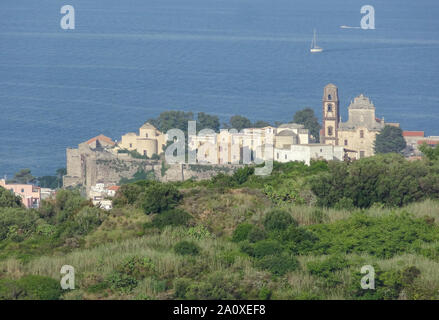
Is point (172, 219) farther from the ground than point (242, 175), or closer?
closer

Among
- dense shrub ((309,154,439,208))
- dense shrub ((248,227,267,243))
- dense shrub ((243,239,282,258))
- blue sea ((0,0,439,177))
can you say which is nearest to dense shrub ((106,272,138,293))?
dense shrub ((243,239,282,258))

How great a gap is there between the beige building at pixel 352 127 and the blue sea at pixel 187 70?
16505 millimetres

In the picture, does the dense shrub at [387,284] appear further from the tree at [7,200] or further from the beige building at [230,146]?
the beige building at [230,146]

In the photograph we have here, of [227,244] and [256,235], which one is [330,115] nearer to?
[256,235]

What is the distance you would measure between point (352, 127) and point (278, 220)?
55.4 m

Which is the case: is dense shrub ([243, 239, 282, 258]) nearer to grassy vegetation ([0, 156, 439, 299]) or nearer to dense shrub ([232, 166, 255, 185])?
grassy vegetation ([0, 156, 439, 299])

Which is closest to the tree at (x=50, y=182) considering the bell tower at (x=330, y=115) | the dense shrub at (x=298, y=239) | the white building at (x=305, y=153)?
the white building at (x=305, y=153)

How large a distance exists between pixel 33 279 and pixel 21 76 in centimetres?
11177

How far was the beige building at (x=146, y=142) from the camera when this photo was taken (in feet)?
229

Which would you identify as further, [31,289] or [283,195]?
[283,195]

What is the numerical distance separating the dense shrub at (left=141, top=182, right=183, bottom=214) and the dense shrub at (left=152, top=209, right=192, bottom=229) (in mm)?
392

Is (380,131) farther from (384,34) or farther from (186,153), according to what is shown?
(384,34)

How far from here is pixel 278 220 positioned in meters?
17.7

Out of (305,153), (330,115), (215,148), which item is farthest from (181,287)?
(330,115)
